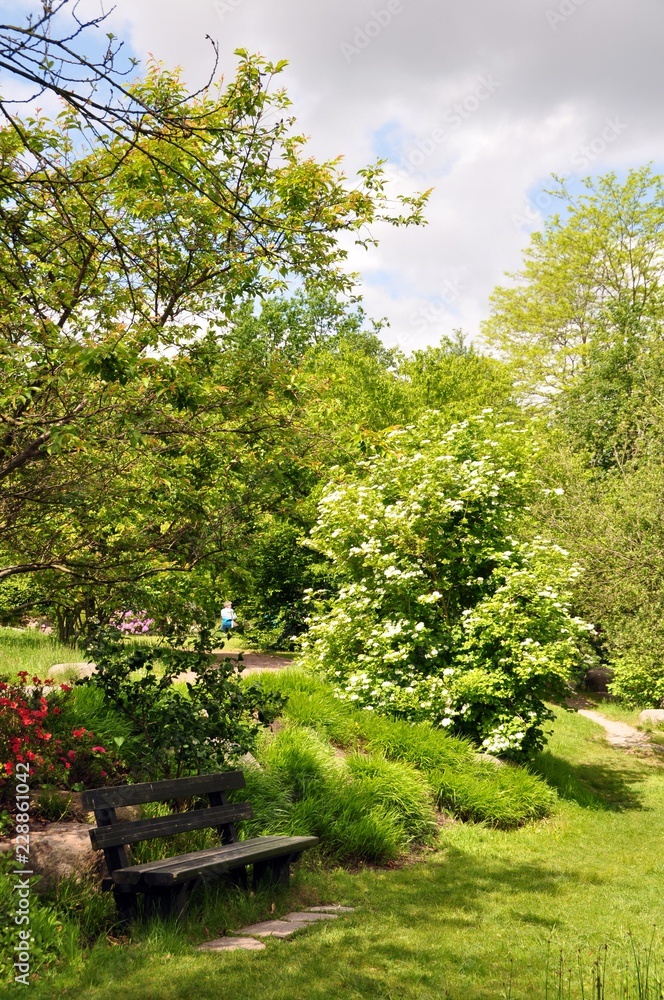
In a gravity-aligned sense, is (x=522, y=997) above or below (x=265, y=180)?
below

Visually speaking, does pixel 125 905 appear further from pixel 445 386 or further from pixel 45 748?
pixel 445 386

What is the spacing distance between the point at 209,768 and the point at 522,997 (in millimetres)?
3240

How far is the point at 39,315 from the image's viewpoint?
5543mm

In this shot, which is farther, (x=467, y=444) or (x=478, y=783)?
(x=467, y=444)

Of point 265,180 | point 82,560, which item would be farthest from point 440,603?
point 265,180

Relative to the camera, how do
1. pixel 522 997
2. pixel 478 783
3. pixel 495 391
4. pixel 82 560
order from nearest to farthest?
pixel 522 997, pixel 82 560, pixel 478 783, pixel 495 391

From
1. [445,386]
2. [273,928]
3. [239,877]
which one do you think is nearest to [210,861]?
[273,928]

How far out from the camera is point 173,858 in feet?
18.5

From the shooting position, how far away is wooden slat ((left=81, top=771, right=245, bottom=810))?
17.7 ft

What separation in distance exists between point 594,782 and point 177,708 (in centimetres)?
765

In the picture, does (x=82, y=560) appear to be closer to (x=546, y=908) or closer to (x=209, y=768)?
(x=209, y=768)

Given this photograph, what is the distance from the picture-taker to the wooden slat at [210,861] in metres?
5.10

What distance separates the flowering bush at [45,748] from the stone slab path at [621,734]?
457 inches

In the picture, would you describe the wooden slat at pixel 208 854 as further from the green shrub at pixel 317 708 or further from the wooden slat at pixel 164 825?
the green shrub at pixel 317 708
